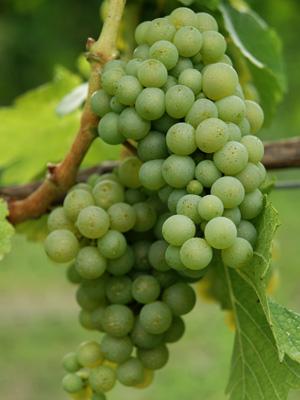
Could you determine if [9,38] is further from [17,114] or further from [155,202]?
[155,202]

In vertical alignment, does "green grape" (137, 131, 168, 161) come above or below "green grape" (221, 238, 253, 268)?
above

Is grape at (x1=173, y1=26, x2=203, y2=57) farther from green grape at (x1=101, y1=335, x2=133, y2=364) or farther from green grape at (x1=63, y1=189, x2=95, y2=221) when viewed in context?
green grape at (x1=101, y1=335, x2=133, y2=364)

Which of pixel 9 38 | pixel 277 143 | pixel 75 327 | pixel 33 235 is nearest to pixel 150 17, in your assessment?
pixel 277 143

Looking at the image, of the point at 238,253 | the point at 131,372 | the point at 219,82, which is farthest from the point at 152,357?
the point at 219,82

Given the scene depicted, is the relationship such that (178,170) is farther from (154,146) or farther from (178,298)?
(178,298)

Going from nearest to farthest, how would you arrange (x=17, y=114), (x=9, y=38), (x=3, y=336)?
(x=17, y=114) → (x=3, y=336) → (x=9, y=38)

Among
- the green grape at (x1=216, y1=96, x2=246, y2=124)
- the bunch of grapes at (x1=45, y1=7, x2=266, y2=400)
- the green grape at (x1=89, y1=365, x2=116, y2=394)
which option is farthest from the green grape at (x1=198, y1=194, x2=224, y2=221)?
the green grape at (x1=89, y1=365, x2=116, y2=394)
